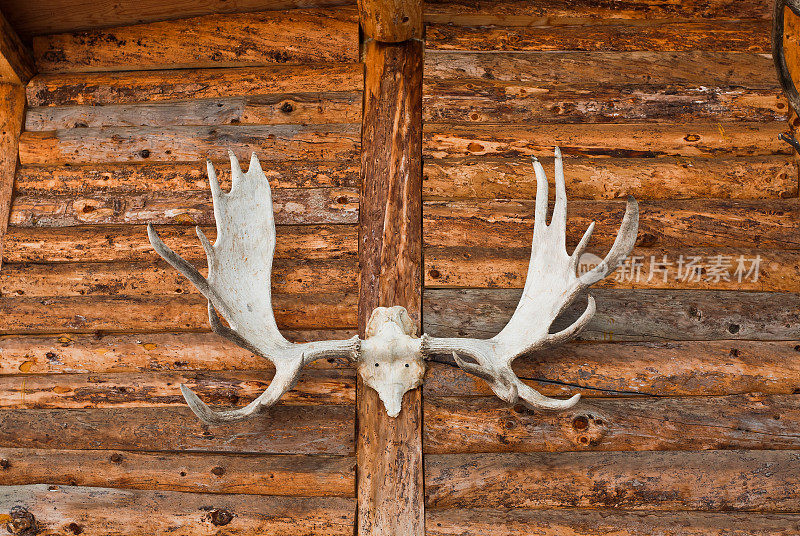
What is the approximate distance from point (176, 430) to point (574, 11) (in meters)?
3.42

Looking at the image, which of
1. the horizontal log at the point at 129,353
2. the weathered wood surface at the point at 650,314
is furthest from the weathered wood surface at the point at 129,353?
the weathered wood surface at the point at 650,314

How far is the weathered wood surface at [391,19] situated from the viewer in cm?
311

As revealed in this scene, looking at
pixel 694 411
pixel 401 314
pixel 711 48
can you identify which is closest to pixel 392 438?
pixel 401 314

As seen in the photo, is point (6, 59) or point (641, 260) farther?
point (6, 59)

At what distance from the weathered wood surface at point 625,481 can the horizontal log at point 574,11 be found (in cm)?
262

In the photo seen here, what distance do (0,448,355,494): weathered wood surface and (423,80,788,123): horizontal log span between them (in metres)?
2.06

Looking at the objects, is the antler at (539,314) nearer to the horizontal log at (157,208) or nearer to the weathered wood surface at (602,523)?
the weathered wood surface at (602,523)

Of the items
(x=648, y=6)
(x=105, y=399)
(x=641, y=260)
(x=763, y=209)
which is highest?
(x=648, y=6)


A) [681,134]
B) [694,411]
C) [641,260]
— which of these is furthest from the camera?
[681,134]

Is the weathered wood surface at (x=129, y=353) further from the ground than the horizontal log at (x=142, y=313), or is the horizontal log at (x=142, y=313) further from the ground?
the horizontal log at (x=142, y=313)

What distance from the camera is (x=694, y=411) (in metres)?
2.77

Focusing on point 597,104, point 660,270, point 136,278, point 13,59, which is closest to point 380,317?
point 136,278

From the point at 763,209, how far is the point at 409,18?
7.49 ft

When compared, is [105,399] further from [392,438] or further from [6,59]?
[6,59]
